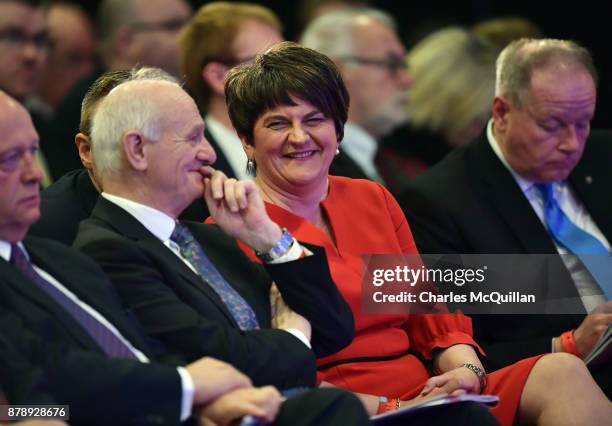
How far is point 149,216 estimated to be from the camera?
323 cm

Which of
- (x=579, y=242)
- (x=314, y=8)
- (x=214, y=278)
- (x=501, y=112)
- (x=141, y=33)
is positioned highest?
(x=314, y=8)

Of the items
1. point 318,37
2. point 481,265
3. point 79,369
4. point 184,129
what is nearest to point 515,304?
point 481,265

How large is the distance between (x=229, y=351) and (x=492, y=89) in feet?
11.4

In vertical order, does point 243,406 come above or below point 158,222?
below

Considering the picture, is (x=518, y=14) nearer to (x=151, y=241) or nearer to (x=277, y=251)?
(x=277, y=251)

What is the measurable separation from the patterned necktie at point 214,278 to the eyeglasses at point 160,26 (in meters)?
3.26

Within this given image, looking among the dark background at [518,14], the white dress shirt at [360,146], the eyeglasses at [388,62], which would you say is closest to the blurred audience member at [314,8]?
the dark background at [518,14]

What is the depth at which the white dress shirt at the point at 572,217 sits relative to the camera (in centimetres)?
438

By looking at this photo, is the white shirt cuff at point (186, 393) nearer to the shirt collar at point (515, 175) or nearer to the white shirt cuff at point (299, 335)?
the white shirt cuff at point (299, 335)

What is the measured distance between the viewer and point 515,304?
4.26 m

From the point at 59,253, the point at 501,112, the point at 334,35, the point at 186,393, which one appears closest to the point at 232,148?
the point at 501,112

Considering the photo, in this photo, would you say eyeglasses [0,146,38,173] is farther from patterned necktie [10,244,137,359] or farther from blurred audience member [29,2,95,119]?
blurred audience member [29,2,95,119]

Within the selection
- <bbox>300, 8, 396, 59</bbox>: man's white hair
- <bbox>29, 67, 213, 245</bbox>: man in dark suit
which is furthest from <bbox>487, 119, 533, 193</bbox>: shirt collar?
<bbox>300, 8, 396, 59</bbox>: man's white hair

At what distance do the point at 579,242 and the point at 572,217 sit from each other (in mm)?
176
